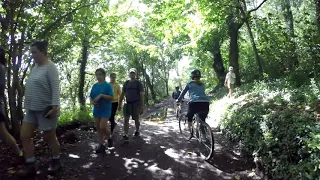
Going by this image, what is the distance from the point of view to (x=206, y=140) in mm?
6902

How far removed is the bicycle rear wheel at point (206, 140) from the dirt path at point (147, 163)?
19 centimetres

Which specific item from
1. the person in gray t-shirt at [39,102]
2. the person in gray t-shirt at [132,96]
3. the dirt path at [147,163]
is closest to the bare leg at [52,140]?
the person in gray t-shirt at [39,102]

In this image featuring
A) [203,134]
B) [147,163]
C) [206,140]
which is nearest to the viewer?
[147,163]

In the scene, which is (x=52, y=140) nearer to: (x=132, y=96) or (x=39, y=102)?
(x=39, y=102)

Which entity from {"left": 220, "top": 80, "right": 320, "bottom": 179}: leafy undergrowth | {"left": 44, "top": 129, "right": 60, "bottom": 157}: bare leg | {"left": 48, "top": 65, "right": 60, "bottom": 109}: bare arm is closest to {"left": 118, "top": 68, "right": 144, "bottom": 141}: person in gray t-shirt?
Answer: {"left": 220, "top": 80, "right": 320, "bottom": 179}: leafy undergrowth

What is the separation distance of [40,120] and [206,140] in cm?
383

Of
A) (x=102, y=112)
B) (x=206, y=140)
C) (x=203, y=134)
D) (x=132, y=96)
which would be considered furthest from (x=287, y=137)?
(x=132, y=96)

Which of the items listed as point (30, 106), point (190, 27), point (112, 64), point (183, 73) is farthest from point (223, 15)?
point (183, 73)

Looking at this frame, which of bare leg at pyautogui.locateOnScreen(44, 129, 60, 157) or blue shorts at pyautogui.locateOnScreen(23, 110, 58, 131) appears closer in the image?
blue shorts at pyautogui.locateOnScreen(23, 110, 58, 131)

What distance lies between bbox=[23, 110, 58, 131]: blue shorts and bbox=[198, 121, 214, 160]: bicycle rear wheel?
3401mm

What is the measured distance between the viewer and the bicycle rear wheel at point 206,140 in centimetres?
646

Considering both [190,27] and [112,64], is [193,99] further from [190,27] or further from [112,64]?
[112,64]

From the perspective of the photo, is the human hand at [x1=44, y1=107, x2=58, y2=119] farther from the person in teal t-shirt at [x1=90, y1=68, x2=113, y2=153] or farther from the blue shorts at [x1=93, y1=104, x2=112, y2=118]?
the blue shorts at [x1=93, y1=104, x2=112, y2=118]

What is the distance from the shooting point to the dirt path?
542 centimetres
